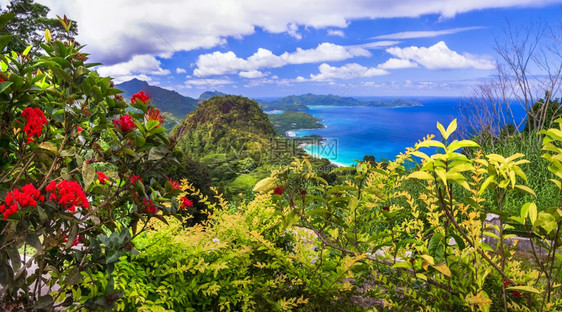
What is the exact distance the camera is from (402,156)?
74.4 inches

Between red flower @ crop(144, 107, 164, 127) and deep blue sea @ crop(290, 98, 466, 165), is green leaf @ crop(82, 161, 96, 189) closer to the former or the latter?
red flower @ crop(144, 107, 164, 127)

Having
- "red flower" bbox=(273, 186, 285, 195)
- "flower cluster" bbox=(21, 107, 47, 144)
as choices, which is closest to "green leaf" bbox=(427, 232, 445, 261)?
"red flower" bbox=(273, 186, 285, 195)

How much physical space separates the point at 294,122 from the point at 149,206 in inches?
521

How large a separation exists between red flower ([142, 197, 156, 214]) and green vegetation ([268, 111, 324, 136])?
12.3 metres

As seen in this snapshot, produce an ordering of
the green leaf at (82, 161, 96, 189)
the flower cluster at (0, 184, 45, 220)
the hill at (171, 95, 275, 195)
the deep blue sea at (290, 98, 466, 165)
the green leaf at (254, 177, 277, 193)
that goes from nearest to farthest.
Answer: the flower cluster at (0, 184, 45, 220)
the green leaf at (82, 161, 96, 189)
the green leaf at (254, 177, 277, 193)
the hill at (171, 95, 275, 195)
the deep blue sea at (290, 98, 466, 165)

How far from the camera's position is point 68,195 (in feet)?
3.78

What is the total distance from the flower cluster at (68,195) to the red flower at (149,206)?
0.29 metres

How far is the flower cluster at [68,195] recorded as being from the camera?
116 cm

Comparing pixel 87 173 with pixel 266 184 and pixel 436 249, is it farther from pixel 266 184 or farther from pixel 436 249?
pixel 436 249

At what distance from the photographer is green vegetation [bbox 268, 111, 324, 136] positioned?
14.1 m

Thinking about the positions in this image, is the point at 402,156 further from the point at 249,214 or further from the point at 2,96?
the point at 2,96

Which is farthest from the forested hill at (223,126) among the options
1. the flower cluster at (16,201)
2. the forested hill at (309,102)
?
the flower cluster at (16,201)

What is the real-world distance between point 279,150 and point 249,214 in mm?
8332

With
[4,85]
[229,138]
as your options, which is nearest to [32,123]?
[4,85]
